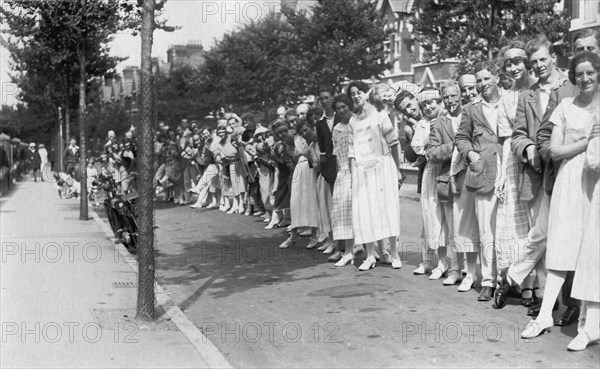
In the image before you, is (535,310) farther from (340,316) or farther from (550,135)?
(340,316)

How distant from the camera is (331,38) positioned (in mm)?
36188

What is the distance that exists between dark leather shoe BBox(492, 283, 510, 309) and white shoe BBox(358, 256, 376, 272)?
98.7 inches

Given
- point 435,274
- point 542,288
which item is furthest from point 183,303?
point 542,288

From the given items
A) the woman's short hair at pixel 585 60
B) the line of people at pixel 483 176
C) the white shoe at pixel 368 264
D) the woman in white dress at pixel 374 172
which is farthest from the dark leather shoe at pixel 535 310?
the white shoe at pixel 368 264

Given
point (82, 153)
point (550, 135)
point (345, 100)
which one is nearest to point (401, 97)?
point (345, 100)

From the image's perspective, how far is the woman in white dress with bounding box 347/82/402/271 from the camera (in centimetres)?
976

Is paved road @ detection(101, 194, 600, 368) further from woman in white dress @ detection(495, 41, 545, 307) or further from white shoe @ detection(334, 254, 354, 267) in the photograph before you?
woman in white dress @ detection(495, 41, 545, 307)

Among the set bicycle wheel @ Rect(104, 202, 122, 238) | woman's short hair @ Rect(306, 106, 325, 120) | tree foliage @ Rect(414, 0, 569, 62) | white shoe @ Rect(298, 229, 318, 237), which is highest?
tree foliage @ Rect(414, 0, 569, 62)

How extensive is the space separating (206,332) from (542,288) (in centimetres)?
289

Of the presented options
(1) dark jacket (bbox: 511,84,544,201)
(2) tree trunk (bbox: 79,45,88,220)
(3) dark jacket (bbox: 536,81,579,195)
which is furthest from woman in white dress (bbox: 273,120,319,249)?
(2) tree trunk (bbox: 79,45,88,220)

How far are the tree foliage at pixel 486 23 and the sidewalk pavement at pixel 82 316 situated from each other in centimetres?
1503

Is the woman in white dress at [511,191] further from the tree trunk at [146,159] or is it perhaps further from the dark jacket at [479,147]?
the tree trunk at [146,159]

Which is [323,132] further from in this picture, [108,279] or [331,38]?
[331,38]

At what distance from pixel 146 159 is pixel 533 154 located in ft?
10.9
